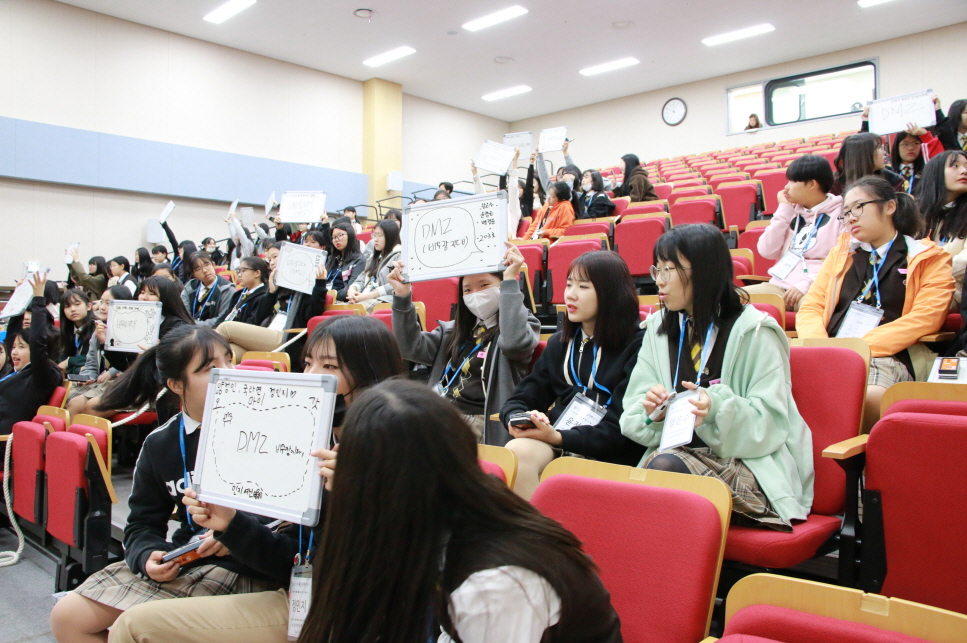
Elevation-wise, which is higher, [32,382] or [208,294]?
[208,294]

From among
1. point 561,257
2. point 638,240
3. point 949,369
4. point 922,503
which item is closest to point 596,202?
point 638,240

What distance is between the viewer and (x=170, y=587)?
5.03 feet

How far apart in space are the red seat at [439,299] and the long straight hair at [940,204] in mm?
2690

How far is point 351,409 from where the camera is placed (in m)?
0.89

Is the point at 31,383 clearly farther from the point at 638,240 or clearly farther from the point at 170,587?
the point at 638,240

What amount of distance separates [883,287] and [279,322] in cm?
356

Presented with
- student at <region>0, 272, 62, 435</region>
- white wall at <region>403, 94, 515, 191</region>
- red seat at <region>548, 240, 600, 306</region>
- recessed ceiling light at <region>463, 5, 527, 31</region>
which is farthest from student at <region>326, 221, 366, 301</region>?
white wall at <region>403, 94, 515, 191</region>

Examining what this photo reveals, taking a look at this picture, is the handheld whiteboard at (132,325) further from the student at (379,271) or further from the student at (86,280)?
the student at (86,280)

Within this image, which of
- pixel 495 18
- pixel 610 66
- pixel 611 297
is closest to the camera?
pixel 611 297

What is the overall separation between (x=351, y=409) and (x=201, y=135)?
11.3 meters

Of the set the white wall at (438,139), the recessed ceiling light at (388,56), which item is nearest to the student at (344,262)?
the recessed ceiling light at (388,56)

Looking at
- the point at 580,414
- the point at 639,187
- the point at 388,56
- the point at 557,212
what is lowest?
the point at 580,414

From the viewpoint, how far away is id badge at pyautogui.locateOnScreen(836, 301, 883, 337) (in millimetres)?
2445

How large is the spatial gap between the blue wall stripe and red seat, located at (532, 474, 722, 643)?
1027 centimetres
